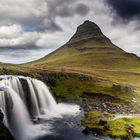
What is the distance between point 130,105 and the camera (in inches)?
4267

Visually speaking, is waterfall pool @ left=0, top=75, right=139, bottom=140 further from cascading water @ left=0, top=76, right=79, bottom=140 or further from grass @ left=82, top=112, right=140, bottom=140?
grass @ left=82, top=112, right=140, bottom=140

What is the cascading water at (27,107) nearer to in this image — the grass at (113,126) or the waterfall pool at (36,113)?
the waterfall pool at (36,113)

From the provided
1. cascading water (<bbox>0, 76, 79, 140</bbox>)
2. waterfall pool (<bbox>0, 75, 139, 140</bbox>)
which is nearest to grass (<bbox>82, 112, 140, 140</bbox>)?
waterfall pool (<bbox>0, 75, 139, 140</bbox>)

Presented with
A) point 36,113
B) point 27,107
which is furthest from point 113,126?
point 27,107

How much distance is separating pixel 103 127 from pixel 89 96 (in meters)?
42.8

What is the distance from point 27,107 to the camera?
85375 millimetres

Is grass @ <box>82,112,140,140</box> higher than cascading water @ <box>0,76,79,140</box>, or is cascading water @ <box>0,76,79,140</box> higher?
cascading water @ <box>0,76,79,140</box>

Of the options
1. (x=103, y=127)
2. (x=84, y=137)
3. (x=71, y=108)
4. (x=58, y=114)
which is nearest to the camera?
(x=84, y=137)

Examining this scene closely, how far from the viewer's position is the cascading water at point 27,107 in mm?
71625

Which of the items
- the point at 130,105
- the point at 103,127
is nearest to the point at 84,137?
the point at 103,127

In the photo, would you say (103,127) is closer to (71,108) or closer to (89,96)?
(71,108)

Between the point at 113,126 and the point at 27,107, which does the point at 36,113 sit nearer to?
the point at 27,107

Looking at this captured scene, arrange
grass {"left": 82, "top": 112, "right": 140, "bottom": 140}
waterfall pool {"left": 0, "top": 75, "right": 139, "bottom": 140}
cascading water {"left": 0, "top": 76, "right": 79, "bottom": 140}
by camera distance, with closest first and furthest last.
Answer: waterfall pool {"left": 0, "top": 75, "right": 139, "bottom": 140}, grass {"left": 82, "top": 112, "right": 140, "bottom": 140}, cascading water {"left": 0, "top": 76, "right": 79, "bottom": 140}

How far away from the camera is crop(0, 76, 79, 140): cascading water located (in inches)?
2820
